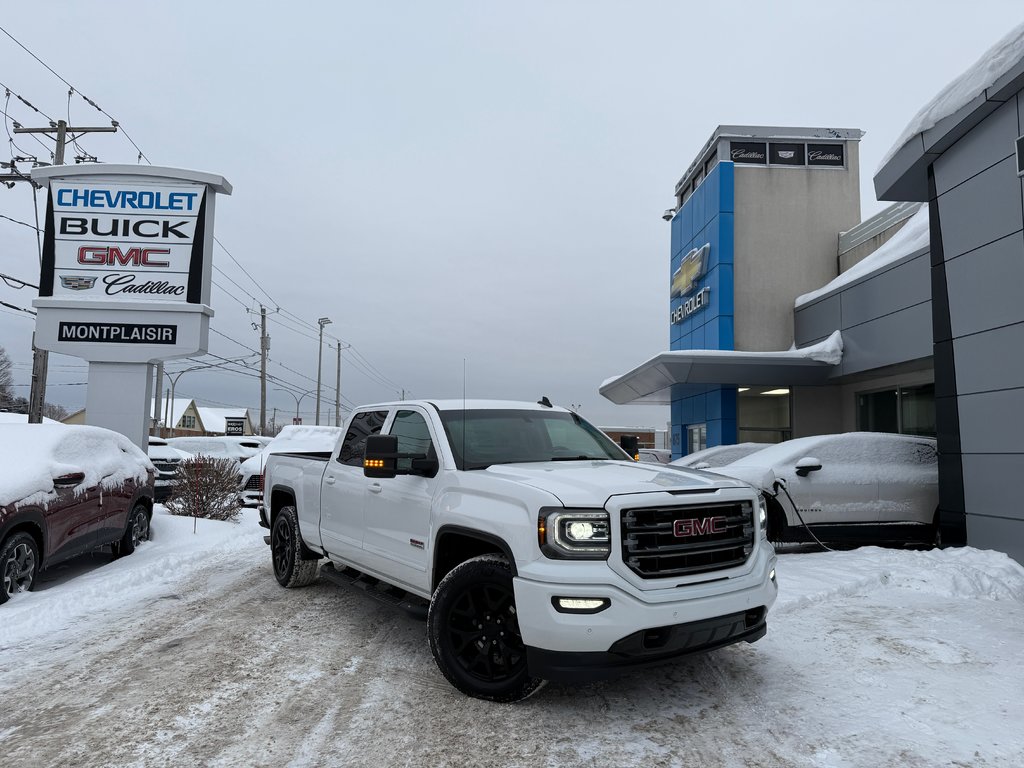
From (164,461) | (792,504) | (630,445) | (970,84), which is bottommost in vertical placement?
(792,504)

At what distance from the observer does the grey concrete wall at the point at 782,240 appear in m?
18.9

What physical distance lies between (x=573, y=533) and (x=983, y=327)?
22.5ft

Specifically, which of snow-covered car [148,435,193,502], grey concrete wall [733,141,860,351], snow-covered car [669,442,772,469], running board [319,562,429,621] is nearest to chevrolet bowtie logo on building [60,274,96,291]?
snow-covered car [148,435,193,502]

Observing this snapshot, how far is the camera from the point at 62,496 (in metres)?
6.81

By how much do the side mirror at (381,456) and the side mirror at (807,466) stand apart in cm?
594

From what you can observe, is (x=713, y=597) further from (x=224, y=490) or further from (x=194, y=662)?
(x=224, y=490)

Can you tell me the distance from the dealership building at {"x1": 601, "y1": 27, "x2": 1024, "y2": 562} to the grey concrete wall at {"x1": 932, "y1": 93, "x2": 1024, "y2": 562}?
0.02 meters

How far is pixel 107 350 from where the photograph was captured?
14320 mm

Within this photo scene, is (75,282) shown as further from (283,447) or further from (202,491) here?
(202,491)

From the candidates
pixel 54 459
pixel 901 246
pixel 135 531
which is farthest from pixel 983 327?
pixel 135 531

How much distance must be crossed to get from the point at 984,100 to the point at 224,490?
493 inches

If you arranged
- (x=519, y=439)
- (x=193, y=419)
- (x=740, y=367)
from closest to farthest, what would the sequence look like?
(x=519, y=439) < (x=740, y=367) < (x=193, y=419)

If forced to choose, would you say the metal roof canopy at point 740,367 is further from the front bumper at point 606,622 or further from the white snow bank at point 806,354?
the front bumper at point 606,622

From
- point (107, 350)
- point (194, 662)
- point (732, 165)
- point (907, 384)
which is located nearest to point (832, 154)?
point (732, 165)
